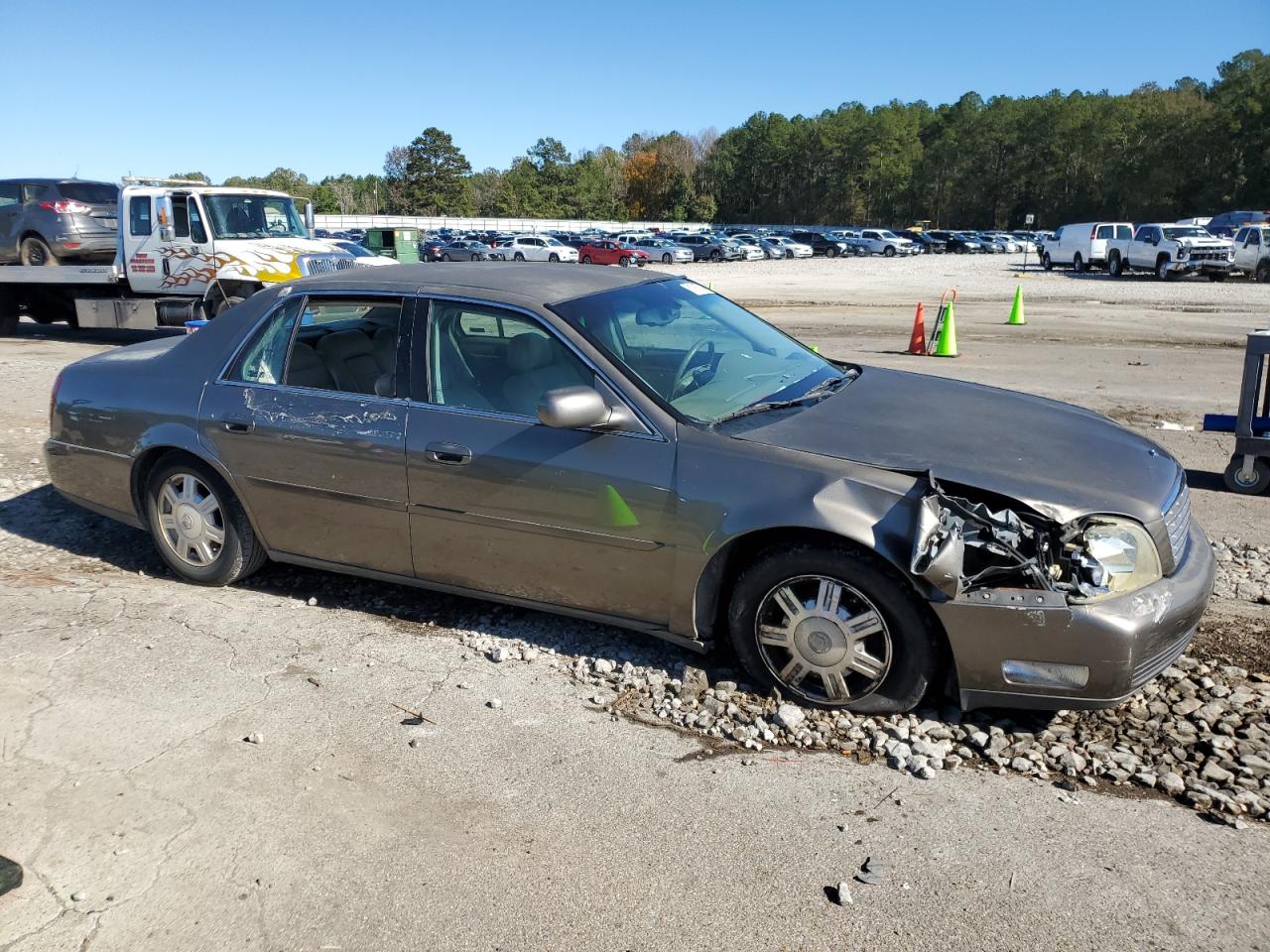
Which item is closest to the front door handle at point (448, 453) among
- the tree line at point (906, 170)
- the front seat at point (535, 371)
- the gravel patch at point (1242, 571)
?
the front seat at point (535, 371)

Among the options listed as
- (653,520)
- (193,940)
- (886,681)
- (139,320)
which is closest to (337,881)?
(193,940)

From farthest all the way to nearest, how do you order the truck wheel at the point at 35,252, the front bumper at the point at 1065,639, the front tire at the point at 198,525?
1. the truck wheel at the point at 35,252
2. the front tire at the point at 198,525
3. the front bumper at the point at 1065,639

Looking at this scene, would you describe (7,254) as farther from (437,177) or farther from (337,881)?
(437,177)

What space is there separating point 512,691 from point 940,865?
1.85m

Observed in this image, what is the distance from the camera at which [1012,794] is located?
11.0 ft

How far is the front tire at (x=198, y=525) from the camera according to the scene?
510cm

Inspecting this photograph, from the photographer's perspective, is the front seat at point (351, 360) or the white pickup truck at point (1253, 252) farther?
the white pickup truck at point (1253, 252)

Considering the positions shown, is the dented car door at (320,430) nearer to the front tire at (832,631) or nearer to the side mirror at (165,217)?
the front tire at (832,631)

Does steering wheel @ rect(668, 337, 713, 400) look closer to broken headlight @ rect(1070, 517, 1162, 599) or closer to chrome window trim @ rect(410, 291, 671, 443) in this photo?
chrome window trim @ rect(410, 291, 671, 443)

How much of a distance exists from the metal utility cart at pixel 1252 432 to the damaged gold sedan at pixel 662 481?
3037 millimetres

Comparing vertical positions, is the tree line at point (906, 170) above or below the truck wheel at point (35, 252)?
above

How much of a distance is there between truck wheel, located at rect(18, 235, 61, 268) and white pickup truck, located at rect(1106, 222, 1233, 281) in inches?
1287

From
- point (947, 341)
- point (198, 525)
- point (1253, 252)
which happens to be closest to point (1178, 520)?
point (198, 525)

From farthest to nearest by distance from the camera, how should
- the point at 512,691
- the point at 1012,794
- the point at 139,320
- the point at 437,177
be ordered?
the point at 437,177, the point at 139,320, the point at 512,691, the point at 1012,794
